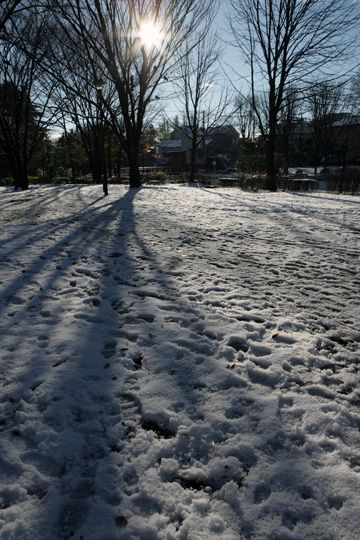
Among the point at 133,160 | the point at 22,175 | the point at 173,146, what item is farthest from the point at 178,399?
the point at 173,146

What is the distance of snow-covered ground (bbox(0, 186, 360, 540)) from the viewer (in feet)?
5.14

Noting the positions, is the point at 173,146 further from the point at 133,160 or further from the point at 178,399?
the point at 178,399

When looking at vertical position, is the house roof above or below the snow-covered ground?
above

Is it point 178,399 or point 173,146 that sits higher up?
point 173,146

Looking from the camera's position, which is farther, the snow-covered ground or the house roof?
the house roof

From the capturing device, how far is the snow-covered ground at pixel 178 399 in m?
1.57

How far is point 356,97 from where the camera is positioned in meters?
34.7

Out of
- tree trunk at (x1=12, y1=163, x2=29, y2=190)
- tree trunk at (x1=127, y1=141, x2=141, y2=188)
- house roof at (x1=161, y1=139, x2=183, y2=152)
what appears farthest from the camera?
house roof at (x1=161, y1=139, x2=183, y2=152)

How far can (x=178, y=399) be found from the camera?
7.27ft

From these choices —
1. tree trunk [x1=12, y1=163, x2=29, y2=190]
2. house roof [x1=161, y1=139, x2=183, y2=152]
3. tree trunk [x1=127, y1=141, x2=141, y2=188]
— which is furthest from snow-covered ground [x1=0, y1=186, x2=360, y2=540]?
house roof [x1=161, y1=139, x2=183, y2=152]

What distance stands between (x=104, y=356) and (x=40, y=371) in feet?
1.52

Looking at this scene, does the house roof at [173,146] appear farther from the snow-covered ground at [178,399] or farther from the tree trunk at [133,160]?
the snow-covered ground at [178,399]

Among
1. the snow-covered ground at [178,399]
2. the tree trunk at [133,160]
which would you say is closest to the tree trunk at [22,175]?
the tree trunk at [133,160]

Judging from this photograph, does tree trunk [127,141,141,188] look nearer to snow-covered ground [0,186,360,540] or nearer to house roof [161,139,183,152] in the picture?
snow-covered ground [0,186,360,540]
